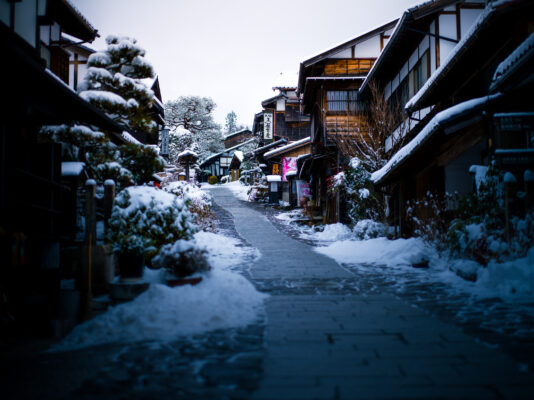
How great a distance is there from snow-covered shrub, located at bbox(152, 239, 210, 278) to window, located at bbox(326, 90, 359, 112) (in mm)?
16624

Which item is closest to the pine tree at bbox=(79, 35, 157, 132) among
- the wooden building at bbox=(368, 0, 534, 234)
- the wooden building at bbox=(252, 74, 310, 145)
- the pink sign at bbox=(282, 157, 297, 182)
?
the wooden building at bbox=(368, 0, 534, 234)

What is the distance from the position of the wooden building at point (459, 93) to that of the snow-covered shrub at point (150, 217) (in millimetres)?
5986

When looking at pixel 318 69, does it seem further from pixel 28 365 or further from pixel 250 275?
pixel 28 365

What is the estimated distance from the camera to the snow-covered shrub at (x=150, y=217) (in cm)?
782

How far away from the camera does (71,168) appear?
799 cm

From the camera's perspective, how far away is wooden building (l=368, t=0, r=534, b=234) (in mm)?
7109

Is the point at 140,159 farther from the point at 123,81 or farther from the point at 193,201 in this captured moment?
the point at 193,201

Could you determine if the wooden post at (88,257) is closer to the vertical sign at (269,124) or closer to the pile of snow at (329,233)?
the pile of snow at (329,233)

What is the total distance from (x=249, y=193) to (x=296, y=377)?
35332 millimetres

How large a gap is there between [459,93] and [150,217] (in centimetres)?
931

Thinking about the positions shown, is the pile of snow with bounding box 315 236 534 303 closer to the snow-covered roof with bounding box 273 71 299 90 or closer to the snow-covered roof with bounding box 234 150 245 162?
the snow-covered roof with bounding box 273 71 299 90

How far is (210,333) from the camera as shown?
15.7ft

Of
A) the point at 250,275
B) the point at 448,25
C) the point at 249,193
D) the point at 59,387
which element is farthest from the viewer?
the point at 249,193

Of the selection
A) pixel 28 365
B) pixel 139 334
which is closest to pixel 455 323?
pixel 139 334
